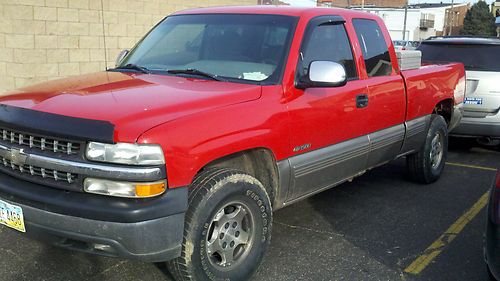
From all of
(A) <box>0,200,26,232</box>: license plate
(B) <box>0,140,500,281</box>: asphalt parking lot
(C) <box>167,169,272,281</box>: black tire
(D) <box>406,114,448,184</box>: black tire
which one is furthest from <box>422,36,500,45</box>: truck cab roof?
(A) <box>0,200,26,232</box>: license plate

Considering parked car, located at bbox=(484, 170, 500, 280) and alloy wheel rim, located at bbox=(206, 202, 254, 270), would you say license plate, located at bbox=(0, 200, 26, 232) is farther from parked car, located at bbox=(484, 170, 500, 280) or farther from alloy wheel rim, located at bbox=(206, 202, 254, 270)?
parked car, located at bbox=(484, 170, 500, 280)

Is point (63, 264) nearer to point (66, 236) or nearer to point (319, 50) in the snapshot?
point (66, 236)

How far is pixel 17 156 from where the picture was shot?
310 centimetres

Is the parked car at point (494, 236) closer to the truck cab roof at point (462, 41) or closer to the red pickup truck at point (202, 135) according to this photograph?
the red pickup truck at point (202, 135)

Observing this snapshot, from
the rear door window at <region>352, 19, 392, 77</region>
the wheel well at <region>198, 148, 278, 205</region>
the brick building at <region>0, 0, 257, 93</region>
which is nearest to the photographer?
the wheel well at <region>198, 148, 278, 205</region>

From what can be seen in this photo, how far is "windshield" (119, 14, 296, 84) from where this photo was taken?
3947 mm

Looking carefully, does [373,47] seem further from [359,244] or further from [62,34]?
[62,34]

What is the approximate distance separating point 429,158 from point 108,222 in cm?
428

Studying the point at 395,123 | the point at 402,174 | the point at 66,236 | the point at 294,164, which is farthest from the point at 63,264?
the point at 402,174

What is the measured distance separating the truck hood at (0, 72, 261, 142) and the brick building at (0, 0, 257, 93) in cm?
539

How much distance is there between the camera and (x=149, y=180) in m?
2.85

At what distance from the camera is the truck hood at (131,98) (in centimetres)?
293

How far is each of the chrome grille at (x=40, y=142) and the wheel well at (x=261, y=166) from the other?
108 centimetres

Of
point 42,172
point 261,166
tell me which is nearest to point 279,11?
point 261,166
